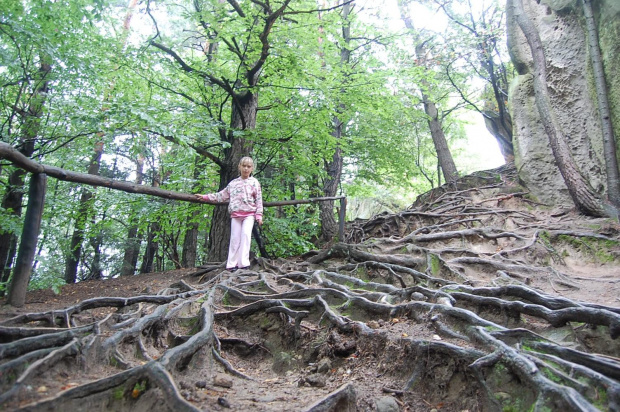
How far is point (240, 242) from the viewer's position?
5703mm

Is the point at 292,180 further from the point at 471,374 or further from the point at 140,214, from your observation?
the point at 471,374

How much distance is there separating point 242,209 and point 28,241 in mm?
2785

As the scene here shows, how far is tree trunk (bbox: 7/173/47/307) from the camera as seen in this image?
321 cm

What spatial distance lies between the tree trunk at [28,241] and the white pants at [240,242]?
8.88ft

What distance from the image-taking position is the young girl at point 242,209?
18.3 feet

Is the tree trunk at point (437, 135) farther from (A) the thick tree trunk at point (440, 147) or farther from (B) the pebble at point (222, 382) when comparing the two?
(B) the pebble at point (222, 382)

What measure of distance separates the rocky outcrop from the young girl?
5.66 m

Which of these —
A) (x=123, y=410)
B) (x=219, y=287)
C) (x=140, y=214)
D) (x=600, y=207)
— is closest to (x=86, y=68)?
(x=140, y=214)

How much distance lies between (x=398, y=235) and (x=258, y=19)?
16.6 feet

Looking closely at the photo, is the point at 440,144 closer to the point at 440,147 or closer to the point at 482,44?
the point at 440,147

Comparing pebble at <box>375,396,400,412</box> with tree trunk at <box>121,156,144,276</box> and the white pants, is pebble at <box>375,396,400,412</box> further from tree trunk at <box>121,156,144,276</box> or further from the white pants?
tree trunk at <box>121,156,144,276</box>

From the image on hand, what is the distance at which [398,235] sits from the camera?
7.98 meters

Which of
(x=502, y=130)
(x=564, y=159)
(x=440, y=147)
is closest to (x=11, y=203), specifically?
(x=564, y=159)

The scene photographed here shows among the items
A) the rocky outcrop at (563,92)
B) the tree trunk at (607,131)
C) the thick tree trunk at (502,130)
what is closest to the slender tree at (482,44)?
the thick tree trunk at (502,130)
